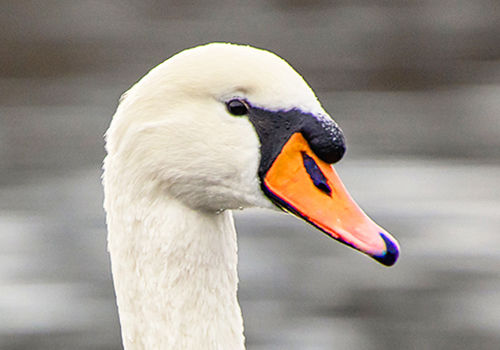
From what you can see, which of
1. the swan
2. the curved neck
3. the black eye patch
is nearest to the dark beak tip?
the swan

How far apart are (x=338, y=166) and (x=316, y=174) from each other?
5.79 metres

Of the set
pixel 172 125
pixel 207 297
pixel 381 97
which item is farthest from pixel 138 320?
pixel 381 97

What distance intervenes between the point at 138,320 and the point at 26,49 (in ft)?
25.8

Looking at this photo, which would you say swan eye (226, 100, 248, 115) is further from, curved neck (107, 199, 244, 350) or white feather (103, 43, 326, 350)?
curved neck (107, 199, 244, 350)

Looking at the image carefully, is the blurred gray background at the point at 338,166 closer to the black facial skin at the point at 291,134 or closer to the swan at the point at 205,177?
the swan at the point at 205,177

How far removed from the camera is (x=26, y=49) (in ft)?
30.1

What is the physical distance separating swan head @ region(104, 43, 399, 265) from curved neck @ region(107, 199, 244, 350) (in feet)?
0.16

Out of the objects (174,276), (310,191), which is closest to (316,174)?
(310,191)

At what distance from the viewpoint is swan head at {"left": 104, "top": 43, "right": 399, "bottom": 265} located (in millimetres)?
1590

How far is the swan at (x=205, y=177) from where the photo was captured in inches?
62.8

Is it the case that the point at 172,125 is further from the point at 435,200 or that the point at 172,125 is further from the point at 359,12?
the point at 359,12

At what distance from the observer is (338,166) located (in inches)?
291

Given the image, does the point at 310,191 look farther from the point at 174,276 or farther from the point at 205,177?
the point at 174,276

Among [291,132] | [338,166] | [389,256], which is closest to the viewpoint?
[389,256]
